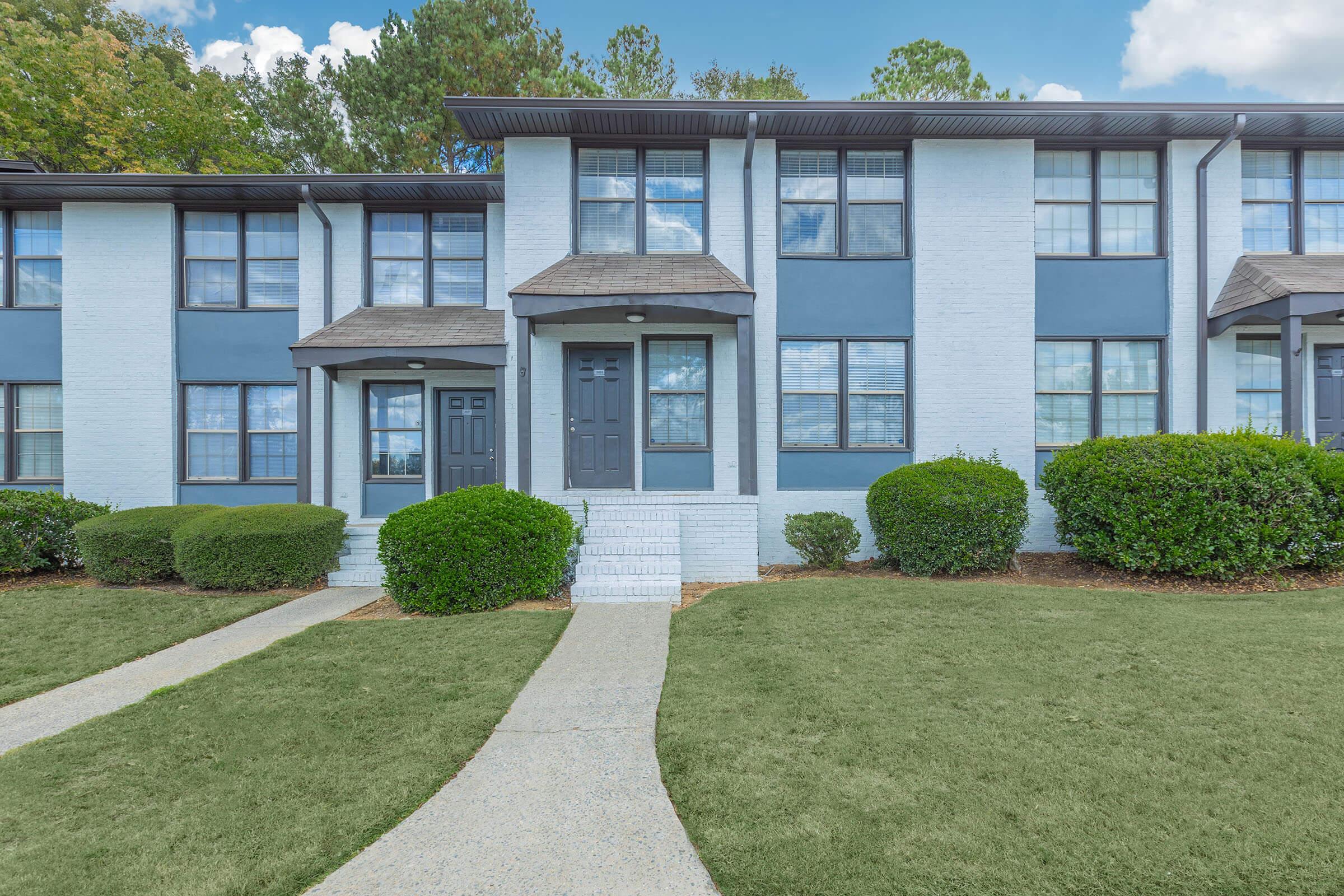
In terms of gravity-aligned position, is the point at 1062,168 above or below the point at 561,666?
above

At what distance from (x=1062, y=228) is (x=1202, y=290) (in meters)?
2.13

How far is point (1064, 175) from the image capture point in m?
9.28

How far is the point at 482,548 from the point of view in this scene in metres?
6.54

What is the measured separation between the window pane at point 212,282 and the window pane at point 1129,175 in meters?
13.6

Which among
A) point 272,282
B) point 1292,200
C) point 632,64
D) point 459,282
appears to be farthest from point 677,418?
point 632,64

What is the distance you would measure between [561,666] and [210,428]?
861 cm

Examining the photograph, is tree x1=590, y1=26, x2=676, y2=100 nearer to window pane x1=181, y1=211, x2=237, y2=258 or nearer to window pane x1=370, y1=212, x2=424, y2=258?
window pane x1=370, y1=212, x2=424, y2=258

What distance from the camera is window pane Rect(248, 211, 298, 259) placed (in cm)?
1005

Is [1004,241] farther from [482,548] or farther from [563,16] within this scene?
[563,16]

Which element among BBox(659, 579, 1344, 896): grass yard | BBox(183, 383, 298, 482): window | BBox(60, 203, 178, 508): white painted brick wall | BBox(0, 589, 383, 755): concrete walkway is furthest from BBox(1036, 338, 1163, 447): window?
BBox(60, 203, 178, 508): white painted brick wall

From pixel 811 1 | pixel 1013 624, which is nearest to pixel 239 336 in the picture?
pixel 1013 624

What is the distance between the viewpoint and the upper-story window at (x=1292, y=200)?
9289 millimetres

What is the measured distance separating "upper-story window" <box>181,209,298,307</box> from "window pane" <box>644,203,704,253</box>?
581 centimetres

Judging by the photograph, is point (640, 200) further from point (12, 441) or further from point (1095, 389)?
point (12, 441)
